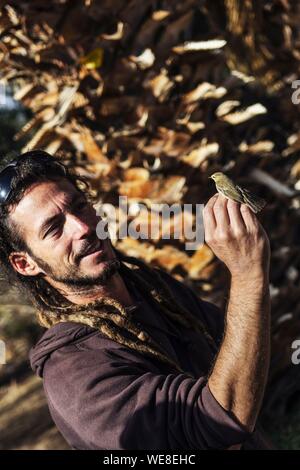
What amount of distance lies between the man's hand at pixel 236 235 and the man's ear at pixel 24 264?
0.76 metres

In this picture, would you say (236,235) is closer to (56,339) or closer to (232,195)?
(232,195)

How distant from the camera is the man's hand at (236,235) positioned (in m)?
1.58

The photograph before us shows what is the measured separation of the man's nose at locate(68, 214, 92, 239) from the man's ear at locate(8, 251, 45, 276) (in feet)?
0.72

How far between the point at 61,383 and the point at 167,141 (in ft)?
5.74

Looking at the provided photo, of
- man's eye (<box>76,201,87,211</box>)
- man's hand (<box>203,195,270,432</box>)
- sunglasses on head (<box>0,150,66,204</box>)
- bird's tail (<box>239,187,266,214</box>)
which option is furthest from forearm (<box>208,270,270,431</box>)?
sunglasses on head (<box>0,150,66,204</box>)

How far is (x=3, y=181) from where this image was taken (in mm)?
2133

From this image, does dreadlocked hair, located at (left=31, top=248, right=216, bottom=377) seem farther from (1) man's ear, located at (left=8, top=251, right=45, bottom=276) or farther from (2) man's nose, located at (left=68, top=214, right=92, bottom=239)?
(2) man's nose, located at (left=68, top=214, right=92, bottom=239)

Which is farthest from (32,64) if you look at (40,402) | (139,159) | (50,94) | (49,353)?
(40,402)

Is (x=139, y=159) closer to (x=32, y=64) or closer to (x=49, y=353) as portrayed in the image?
(x=32, y=64)

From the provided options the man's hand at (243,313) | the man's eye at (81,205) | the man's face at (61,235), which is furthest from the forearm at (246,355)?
the man's eye at (81,205)

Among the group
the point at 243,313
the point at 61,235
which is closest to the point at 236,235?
the point at 243,313

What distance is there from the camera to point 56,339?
1951mm

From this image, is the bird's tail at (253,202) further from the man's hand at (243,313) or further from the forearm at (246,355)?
the forearm at (246,355)

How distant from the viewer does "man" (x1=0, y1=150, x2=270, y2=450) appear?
1.62 meters
